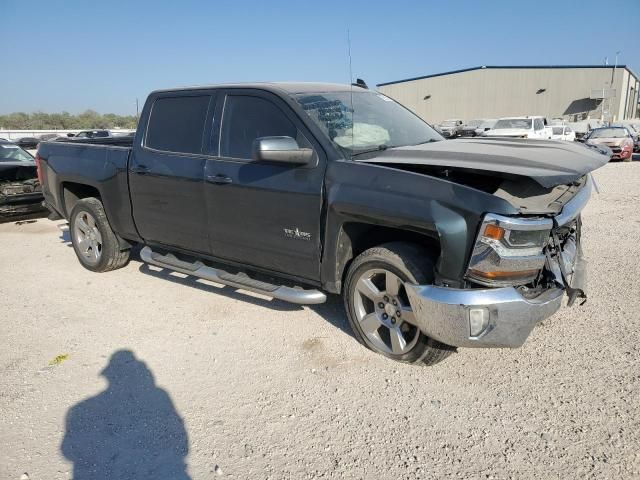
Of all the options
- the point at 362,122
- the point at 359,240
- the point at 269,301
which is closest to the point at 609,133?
the point at 362,122

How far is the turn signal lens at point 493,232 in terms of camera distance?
2.82m

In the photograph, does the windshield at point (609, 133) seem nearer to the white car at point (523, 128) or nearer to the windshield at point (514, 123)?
the white car at point (523, 128)

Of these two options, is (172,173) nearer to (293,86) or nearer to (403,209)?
(293,86)

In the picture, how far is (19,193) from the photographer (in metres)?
8.36

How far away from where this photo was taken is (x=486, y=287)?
118 inches

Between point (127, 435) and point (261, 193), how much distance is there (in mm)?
1901

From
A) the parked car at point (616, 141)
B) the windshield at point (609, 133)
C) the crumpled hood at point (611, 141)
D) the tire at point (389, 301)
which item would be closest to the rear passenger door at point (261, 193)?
the tire at point (389, 301)

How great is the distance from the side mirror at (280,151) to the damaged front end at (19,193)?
6621 mm


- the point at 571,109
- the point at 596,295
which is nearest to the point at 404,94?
the point at 571,109

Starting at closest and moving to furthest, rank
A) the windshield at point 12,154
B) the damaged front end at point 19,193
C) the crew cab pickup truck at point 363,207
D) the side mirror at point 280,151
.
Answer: the crew cab pickup truck at point 363,207, the side mirror at point 280,151, the damaged front end at point 19,193, the windshield at point 12,154

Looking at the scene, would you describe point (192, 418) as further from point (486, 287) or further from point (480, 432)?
point (486, 287)

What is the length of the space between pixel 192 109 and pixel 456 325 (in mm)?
3035

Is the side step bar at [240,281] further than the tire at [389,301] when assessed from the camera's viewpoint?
Yes

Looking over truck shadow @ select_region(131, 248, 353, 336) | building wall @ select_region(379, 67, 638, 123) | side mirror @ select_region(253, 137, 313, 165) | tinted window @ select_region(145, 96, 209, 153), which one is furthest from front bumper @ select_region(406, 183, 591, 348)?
building wall @ select_region(379, 67, 638, 123)
